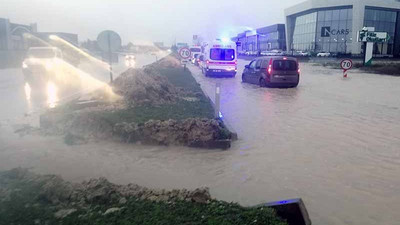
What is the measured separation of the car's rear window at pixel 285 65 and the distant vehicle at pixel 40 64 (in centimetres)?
1369

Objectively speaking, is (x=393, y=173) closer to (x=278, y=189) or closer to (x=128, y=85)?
(x=278, y=189)

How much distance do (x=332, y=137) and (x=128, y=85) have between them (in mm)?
7493

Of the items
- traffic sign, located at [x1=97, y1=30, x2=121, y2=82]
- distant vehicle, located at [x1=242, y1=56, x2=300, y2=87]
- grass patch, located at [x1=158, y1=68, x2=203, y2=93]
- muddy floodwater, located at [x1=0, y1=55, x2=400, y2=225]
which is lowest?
muddy floodwater, located at [x1=0, y1=55, x2=400, y2=225]

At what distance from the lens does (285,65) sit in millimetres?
18438

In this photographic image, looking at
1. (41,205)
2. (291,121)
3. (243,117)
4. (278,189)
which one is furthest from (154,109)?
(41,205)

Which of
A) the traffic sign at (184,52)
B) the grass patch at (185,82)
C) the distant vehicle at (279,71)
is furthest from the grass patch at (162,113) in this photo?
the traffic sign at (184,52)

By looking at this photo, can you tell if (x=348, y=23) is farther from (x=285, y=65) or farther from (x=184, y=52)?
(x=285, y=65)

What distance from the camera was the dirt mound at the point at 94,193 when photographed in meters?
4.18

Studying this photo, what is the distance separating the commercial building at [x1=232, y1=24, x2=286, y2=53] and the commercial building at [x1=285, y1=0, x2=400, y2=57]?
48.2 ft

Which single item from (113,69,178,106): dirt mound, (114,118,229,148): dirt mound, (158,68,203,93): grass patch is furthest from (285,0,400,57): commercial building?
(114,118,229,148): dirt mound

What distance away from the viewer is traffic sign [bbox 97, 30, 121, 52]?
43.2 ft

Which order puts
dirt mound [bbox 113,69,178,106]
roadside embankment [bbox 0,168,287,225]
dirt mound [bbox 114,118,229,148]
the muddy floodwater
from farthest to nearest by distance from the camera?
dirt mound [bbox 113,69,178,106], dirt mound [bbox 114,118,229,148], the muddy floodwater, roadside embankment [bbox 0,168,287,225]

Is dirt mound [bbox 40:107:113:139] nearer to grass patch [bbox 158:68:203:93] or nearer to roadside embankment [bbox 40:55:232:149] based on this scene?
roadside embankment [bbox 40:55:232:149]

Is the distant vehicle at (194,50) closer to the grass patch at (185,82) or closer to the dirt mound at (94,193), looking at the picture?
the grass patch at (185,82)
